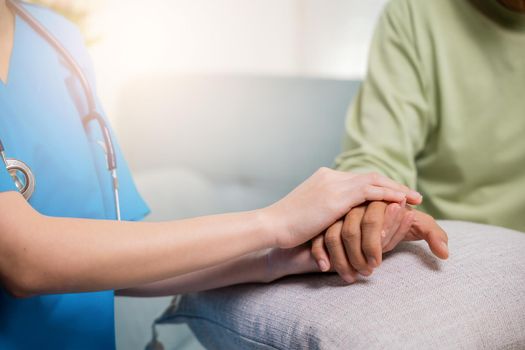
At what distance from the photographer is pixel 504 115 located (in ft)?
3.13

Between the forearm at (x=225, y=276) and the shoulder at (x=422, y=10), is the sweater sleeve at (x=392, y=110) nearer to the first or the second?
the shoulder at (x=422, y=10)

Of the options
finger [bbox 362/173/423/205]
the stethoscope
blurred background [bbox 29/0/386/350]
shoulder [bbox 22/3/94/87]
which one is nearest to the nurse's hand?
finger [bbox 362/173/423/205]

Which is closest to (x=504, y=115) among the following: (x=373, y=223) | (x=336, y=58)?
(x=373, y=223)

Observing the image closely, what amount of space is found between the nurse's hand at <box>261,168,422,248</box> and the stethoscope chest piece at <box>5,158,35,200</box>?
0.26m

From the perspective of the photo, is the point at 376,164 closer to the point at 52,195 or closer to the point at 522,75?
the point at 522,75

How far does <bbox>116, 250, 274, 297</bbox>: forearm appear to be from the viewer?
69 cm

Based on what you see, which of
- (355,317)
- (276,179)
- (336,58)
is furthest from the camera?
(336,58)

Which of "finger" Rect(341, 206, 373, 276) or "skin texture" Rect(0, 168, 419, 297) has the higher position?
"skin texture" Rect(0, 168, 419, 297)

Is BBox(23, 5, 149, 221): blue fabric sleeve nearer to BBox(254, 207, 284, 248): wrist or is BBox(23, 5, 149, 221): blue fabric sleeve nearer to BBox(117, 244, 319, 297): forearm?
BBox(117, 244, 319, 297): forearm

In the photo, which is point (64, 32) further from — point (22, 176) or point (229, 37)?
point (229, 37)

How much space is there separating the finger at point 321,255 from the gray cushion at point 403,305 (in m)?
0.03

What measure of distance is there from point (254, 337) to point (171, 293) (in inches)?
6.4

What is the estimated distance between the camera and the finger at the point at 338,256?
62cm

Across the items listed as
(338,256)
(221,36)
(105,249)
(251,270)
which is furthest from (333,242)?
(221,36)
